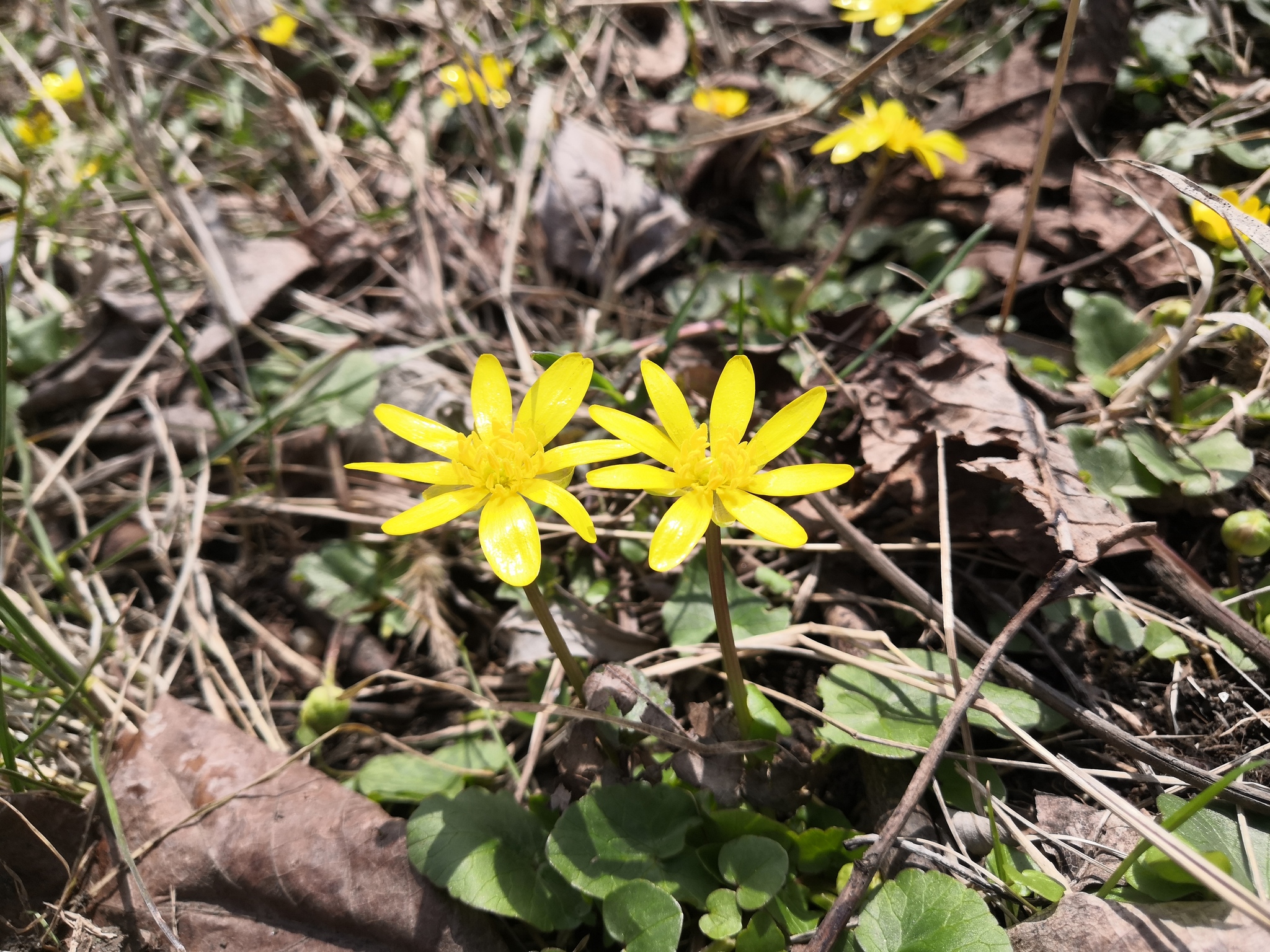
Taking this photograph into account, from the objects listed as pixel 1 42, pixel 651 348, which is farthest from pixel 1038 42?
pixel 1 42

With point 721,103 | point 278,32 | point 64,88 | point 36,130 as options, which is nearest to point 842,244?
point 721,103

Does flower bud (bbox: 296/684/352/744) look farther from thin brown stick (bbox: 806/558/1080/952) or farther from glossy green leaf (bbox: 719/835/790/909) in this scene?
thin brown stick (bbox: 806/558/1080/952)

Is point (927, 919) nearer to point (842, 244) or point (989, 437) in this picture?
point (989, 437)

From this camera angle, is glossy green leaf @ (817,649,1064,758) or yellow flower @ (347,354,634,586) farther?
glossy green leaf @ (817,649,1064,758)

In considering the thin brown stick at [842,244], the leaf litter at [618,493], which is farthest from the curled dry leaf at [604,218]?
the thin brown stick at [842,244]

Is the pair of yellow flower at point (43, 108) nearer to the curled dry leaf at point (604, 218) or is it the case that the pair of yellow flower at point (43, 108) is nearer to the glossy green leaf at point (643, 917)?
the curled dry leaf at point (604, 218)

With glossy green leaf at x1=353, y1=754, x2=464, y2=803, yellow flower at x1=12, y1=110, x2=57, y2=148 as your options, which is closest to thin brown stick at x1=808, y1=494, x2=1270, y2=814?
glossy green leaf at x1=353, y1=754, x2=464, y2=803
